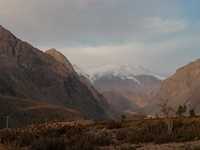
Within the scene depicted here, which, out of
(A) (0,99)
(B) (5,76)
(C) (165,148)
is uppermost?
(B) (5,76)

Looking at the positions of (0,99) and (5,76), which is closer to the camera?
(0,99)

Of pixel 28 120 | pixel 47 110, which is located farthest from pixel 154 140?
pixel 47 110

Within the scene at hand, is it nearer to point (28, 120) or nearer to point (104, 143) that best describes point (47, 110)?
point (28, 120)

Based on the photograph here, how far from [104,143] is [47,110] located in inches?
5088

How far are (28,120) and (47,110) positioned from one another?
17406mm

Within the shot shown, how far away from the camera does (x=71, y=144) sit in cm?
1978

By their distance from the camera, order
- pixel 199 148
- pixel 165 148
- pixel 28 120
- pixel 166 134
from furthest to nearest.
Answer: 1. pixel 28 120
2. pixel 166 134
3. pixel 165 148
4. pixel 199 148

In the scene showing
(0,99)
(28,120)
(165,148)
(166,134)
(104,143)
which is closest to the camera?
(165,148)

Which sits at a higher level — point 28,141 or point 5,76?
point 5,76

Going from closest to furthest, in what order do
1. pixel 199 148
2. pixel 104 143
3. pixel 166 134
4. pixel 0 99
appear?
pixel 199 148, pixel 104 143, pixel 166 134, pixel 0 99

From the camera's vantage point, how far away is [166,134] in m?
24.4

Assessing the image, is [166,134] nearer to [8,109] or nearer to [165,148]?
[165,148]

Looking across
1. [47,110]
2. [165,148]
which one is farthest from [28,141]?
[47,110]

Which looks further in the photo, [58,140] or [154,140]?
[154,140]
